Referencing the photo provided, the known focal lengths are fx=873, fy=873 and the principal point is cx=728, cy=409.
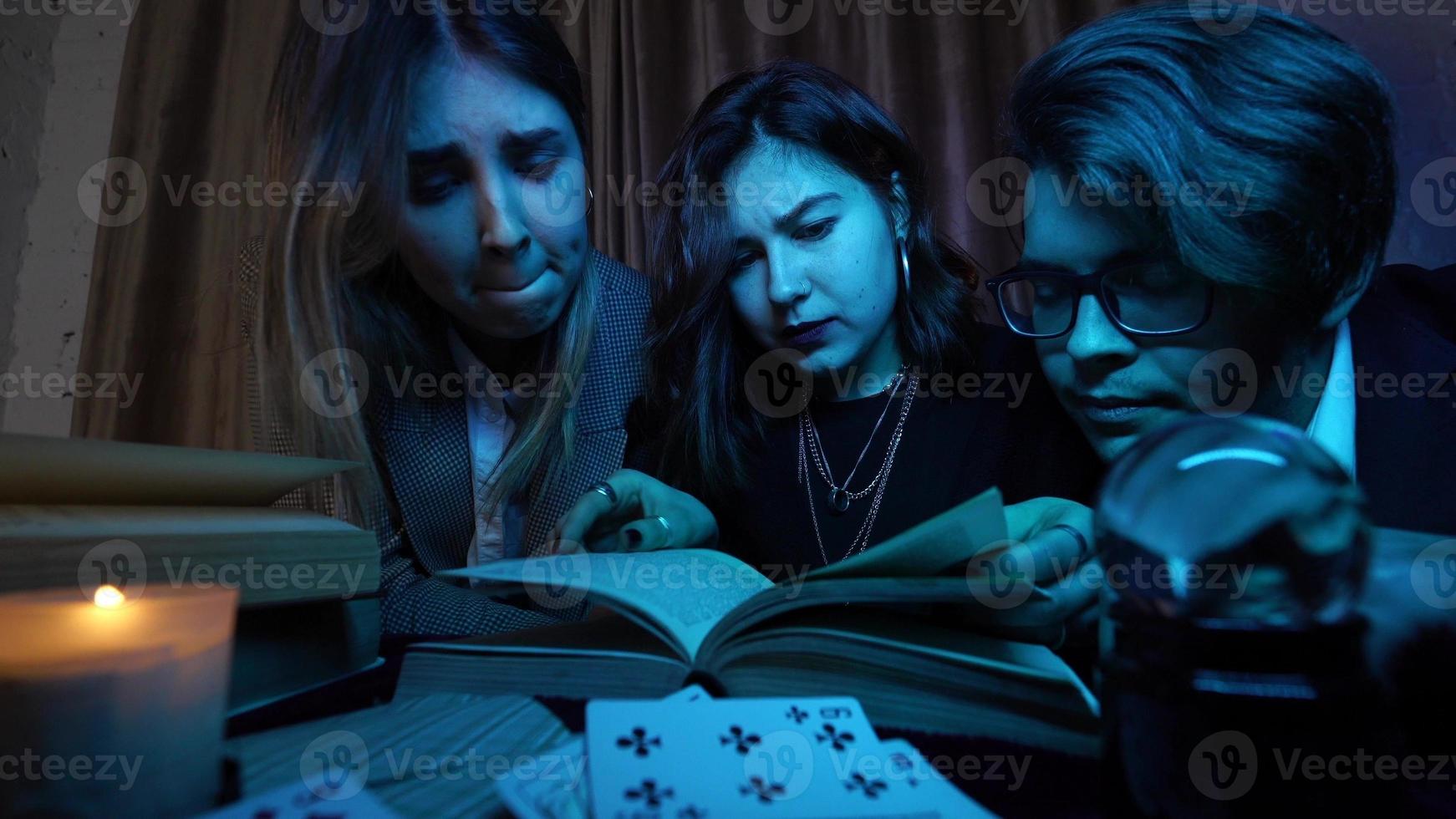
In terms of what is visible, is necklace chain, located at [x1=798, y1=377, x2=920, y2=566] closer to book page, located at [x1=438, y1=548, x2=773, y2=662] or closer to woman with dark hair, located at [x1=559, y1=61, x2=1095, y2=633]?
woman with dark hair, located at [x1=559, y1=61, x2=1095, y2=633]

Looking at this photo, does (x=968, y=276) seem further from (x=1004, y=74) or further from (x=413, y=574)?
(x=413, y=574)

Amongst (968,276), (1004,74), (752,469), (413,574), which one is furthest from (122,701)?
(1004,74)

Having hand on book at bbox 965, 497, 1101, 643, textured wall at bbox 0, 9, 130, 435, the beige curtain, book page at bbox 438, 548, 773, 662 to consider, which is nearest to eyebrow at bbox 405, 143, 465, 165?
book page at bbox 438, 548, 773, 662

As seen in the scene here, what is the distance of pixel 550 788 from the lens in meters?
0.39

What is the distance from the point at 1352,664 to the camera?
0.34 m

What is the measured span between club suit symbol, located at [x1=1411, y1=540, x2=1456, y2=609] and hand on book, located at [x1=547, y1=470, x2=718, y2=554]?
2.12ft

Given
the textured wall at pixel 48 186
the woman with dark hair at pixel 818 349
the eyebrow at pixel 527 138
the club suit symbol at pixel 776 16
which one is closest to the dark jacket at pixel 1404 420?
the woman with dark hair at pixel 818 349

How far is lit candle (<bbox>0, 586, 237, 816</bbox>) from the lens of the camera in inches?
14.3

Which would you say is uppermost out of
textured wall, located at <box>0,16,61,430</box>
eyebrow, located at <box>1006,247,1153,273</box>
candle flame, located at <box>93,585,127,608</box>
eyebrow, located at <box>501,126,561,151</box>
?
textured wall, located at <box>0,16,61,430</box>

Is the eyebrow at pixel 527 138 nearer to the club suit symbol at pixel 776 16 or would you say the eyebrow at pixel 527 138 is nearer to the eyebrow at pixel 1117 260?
the eyebrow at pixel 1117 260

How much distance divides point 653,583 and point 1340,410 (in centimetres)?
68

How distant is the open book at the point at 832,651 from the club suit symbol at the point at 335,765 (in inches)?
3.8

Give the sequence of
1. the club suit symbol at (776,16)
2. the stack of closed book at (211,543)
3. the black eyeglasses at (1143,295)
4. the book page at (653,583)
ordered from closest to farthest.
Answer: the stack of closed book at (211,543) → the book page at (653,583) → the black eyeglasses at (1143,295) → the club suit symbol at (776,16)

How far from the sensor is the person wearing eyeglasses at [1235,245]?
2.59 ft
